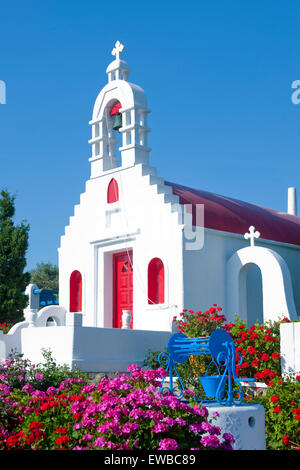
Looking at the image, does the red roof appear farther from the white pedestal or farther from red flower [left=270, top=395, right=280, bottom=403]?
the white pedestal

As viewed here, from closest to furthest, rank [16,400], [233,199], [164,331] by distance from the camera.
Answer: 1. [16,400]
2. [164,331]
3. [233,199]

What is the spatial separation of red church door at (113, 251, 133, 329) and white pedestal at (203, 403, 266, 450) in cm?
853

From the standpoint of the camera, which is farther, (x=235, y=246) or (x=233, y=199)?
(x=233, y=199)

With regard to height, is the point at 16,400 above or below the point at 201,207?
below

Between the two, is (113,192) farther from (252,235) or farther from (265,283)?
(265,283)

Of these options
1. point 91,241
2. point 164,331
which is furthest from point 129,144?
point 164,331

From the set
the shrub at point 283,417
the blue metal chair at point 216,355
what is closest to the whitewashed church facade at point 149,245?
the shrub at point 283,417

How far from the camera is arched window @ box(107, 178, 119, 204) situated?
1551cm

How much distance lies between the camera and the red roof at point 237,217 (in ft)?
47.7

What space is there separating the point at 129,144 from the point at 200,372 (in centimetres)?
651

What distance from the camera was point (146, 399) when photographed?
5637 millimetres

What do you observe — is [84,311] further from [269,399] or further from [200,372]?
[269,399]

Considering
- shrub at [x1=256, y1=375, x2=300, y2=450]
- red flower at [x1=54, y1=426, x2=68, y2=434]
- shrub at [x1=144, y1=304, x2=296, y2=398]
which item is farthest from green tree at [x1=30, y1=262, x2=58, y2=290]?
red flower at [x1=54, y1=426, x2=68, y2=434]

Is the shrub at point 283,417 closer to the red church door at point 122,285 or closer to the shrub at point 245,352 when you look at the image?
the shrub at point 245,352
